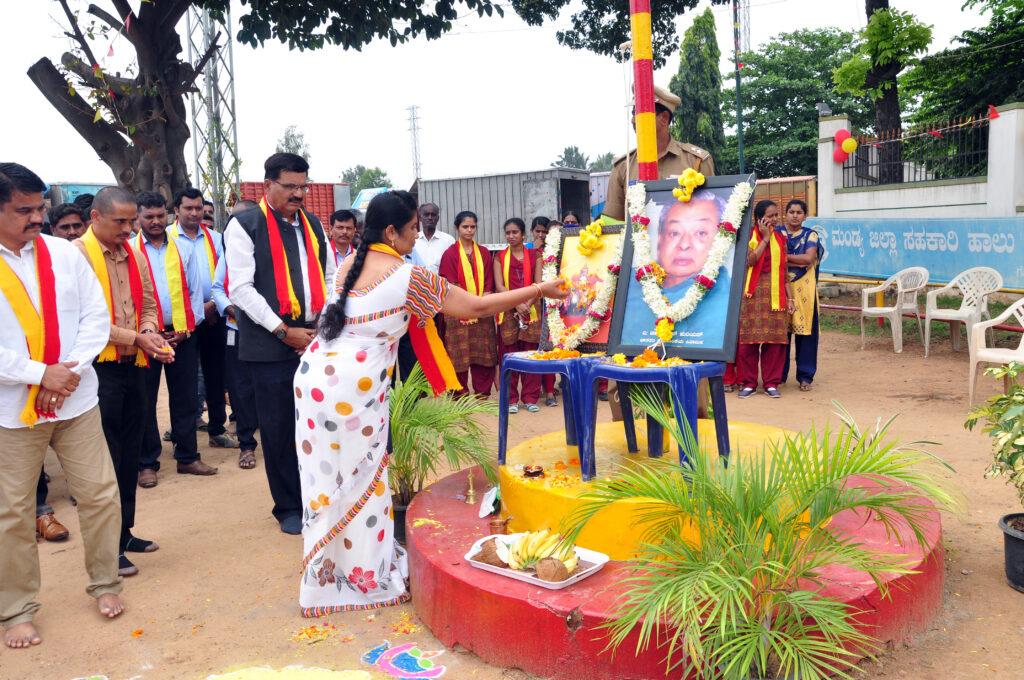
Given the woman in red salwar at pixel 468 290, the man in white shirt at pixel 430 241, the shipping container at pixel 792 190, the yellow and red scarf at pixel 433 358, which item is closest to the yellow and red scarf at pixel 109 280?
the yellow and red scarf at pixel 433 358

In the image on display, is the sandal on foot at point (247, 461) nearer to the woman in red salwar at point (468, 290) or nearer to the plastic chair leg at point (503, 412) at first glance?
the woman in red salwar at point (468, 290)

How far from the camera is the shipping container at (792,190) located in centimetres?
1964

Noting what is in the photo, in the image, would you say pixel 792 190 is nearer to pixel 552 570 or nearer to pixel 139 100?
pixel 139 100

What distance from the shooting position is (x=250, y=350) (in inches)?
182

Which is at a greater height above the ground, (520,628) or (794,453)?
(794,453)

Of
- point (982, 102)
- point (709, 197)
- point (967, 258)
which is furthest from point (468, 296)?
point (982, 102)

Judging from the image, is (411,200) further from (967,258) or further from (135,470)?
(967,258)

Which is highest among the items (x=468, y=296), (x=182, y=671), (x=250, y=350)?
(x=468, y=296)

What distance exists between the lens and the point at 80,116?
931cm

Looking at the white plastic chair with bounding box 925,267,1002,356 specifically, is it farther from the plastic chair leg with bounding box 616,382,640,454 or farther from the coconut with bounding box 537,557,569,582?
the coconut with bounding box 537,557,569,582

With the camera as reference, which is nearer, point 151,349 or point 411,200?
point 411,200

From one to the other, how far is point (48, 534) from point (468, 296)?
10.6 feet

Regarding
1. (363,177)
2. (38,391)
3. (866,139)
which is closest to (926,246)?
(866,139)

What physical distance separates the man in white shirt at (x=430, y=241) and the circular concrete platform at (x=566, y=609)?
5.22 m
